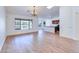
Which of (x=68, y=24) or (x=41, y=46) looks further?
(x=68, y=24)

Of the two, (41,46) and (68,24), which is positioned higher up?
(68,24)

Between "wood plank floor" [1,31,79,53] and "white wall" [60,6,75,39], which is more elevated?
"white wall" [60,6,75,39]

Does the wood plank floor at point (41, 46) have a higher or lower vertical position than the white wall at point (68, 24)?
lower

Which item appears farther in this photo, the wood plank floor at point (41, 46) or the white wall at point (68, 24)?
the white wall at point (68, 24)

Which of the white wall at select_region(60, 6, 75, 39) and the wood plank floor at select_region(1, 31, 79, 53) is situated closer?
the wood plank floor at select_region(1, 31, 79, 53)
